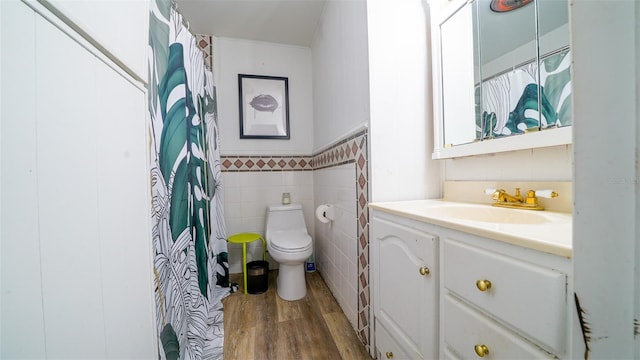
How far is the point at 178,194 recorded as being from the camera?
3.44 feet

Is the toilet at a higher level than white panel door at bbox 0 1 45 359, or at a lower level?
lower

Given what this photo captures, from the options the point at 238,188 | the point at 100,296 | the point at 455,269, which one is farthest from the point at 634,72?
the point at 238,188

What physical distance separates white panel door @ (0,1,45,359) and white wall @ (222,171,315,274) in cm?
188

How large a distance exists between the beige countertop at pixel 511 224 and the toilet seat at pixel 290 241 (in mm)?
752

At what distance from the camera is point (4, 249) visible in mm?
310

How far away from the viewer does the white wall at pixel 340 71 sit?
3.97ft

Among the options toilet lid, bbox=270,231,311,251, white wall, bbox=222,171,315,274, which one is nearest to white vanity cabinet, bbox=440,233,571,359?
toilet lid, bbox=270,231,311,251

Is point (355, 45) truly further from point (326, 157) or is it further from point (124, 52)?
point (124, 52)

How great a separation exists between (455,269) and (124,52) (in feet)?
3.59

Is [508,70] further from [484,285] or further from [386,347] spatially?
[386,347]

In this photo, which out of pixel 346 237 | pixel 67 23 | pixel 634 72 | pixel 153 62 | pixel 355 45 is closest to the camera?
pixel 634 72

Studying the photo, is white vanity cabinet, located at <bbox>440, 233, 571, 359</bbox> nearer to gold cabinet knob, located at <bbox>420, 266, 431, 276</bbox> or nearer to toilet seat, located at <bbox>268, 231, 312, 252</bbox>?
gold cabinet knob, located at <bbox>420, 266, 431, 276</bbox>

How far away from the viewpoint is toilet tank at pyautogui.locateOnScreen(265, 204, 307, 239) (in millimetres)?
2062

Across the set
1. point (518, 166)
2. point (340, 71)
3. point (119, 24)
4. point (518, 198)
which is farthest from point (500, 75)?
point (119, 24)
